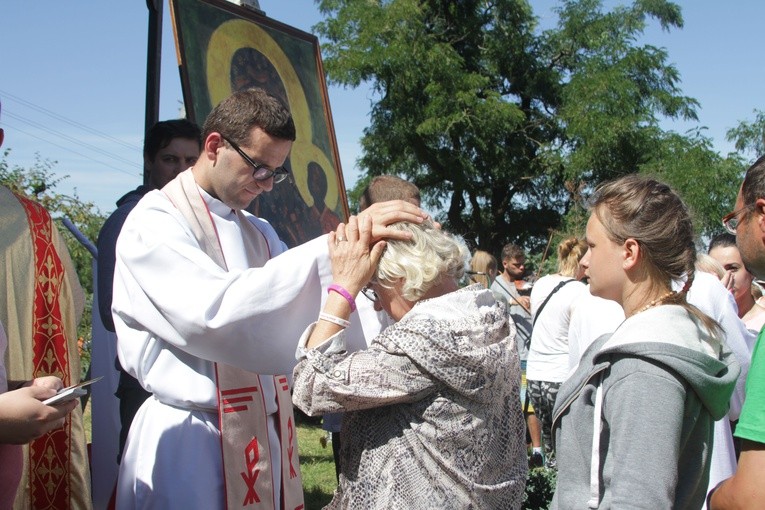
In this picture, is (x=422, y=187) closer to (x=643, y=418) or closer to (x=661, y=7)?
(x=661, y=7)

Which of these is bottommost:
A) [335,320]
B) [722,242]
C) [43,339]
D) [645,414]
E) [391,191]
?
[645,414]

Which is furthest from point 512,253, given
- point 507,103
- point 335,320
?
point 507,103

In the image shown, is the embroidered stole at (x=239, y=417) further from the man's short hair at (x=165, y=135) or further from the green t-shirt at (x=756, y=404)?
the green t-shirt at (x=756, y=404)

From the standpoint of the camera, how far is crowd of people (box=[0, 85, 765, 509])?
188 centimetres

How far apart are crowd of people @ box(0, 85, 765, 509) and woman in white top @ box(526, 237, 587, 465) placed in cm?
319

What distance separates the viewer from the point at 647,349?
1893 mm

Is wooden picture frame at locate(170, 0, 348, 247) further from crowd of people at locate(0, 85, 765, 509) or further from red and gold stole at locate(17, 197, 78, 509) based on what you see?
crowd of people at locate(0, 85, 765, 509)

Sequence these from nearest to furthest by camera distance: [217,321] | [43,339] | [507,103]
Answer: [217,321] → [43,339] → [507,103]

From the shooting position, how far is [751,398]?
1.65 metres

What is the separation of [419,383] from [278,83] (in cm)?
445

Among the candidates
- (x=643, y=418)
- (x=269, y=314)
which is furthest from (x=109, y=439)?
(x=643, y=418)

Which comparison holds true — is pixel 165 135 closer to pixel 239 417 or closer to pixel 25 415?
pixel 239 417

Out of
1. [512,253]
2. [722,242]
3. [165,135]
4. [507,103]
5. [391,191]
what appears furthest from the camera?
[507,103]

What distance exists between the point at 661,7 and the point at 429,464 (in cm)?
2470
